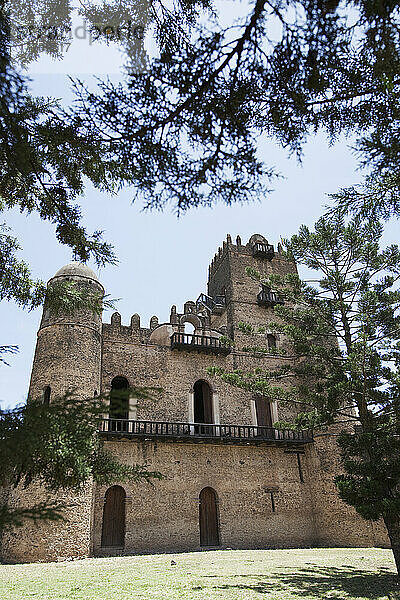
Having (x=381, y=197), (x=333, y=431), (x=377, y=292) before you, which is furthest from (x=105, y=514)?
(x=381, y=197)

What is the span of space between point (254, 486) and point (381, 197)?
46.2 feet

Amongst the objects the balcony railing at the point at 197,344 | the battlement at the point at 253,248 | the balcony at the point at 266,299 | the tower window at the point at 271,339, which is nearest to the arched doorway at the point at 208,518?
the balcony railing at the point at 197,344

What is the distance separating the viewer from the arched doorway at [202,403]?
18.5 meters

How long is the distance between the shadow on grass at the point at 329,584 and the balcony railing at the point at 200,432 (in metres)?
5.56

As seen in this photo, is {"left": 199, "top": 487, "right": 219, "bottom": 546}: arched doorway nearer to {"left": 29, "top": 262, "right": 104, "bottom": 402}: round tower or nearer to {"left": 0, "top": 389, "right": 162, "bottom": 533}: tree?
{"left": 29, "top": 262, "right": 104, "bottom": 402}: round tower

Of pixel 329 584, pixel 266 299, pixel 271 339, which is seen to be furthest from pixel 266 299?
pixel 329 584

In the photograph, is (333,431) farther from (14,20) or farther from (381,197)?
(14,20)

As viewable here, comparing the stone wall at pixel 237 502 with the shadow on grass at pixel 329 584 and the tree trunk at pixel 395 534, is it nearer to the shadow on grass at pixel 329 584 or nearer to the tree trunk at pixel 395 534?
the shadow on grass at pixel 329 584

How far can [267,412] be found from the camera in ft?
63.9

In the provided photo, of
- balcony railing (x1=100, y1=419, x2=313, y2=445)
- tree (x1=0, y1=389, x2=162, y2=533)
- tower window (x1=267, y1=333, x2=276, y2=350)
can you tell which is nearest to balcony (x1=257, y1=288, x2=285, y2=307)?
tower window (x1=267, y1=333, x2=276, y2=350)

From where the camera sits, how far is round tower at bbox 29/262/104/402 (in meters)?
15.4

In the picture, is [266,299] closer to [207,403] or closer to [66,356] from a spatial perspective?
[207,403]

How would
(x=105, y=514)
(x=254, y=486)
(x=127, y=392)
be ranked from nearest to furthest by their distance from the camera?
(x=127, y=392) → (x=105, y=514) → (x=254, y=486)

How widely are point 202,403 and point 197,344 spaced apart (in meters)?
2.59
